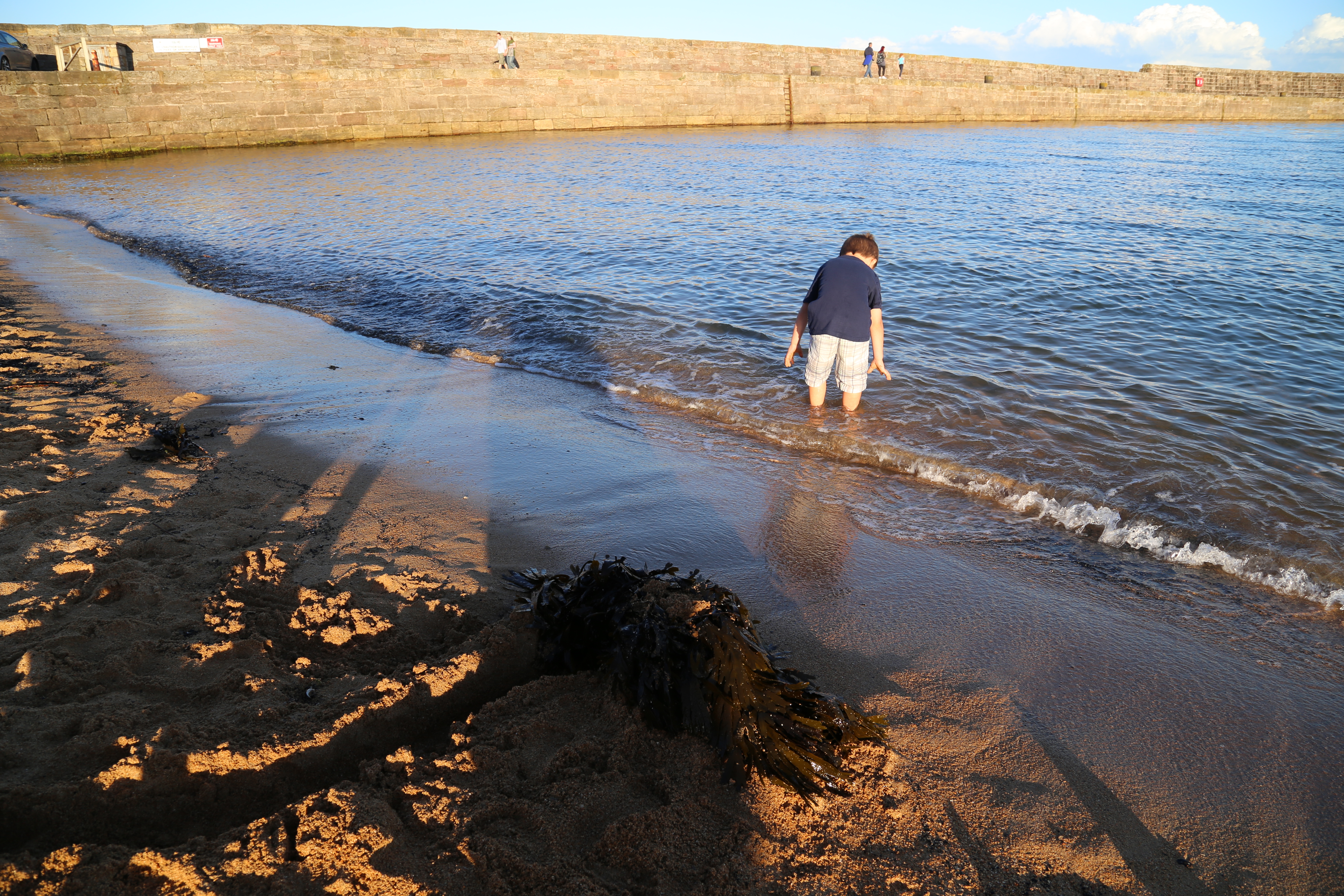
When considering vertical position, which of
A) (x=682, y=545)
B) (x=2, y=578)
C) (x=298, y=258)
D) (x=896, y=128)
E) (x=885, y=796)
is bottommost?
(x=885, y=796)

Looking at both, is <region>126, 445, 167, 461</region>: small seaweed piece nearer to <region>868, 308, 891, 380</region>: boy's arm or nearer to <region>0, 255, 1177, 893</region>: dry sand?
<region>0, 255, 1177, 893</region>: dry sand

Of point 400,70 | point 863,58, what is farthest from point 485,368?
point 863,58

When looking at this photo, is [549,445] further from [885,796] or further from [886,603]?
[885,796]

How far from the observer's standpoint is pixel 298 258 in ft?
37.1

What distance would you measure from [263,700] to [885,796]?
2.06m

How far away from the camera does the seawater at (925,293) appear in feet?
16.2

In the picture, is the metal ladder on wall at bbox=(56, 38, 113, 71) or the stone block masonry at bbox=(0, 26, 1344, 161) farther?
the metal ladder on wall at bbox=(56, 38, 113, 71)

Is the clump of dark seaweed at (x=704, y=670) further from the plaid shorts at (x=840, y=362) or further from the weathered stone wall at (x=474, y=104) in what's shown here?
the weathered stone wall at (x=474, y=104)

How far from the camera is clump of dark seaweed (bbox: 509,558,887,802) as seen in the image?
2352 millimetres

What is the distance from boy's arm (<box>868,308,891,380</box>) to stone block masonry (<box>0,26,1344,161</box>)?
2667 cm

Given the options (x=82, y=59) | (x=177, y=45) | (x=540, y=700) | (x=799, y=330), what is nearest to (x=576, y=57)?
(x=177, y=45)

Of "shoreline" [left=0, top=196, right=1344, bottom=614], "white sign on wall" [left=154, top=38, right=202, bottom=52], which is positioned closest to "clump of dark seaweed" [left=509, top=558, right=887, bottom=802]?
"shoreline" [left=0, top=196, right=1344, bottom=614]

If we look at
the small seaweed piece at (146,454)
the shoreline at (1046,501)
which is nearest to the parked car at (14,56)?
the shoreline at (1046,501)

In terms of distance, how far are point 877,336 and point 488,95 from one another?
1110 inches
